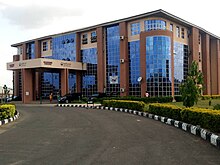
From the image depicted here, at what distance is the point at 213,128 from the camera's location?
8555mm

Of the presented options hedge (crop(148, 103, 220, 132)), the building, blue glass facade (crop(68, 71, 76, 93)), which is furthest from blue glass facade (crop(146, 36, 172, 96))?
hedge (crop(148, 103, 220, 132))

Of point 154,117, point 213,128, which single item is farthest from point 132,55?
point 213,128

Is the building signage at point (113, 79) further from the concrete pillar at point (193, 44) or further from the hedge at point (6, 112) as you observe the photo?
the hedge at point (6, 112)

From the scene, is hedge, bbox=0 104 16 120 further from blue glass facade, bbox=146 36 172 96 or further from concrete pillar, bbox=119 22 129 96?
concrete pillar, bbox=119 22 129 96

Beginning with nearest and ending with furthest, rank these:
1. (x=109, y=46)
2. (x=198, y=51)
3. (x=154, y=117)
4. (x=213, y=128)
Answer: (x=213, y=128) < (x=154, y=117) < (x=109, y=46) < (x=198, y=51)

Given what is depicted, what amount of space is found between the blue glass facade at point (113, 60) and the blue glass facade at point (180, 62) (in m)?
8.33

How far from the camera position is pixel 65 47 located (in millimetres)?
45219

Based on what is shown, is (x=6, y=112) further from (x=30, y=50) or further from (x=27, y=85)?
(x=30, y=50)

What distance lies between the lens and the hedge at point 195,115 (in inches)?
336

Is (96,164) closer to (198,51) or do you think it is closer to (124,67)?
(124,67)

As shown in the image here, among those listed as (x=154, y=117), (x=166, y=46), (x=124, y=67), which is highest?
(x=166, y=46)

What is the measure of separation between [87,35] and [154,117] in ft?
97.5

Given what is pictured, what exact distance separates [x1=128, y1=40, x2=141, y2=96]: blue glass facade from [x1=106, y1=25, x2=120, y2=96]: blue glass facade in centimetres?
196

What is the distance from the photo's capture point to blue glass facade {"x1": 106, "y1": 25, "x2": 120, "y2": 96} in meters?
37.7
